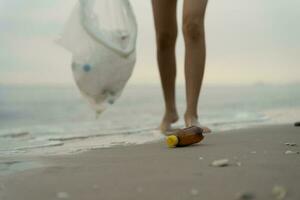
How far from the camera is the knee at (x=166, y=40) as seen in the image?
12.5 ft

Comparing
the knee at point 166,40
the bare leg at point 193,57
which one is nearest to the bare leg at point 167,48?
the knee at point 166,40

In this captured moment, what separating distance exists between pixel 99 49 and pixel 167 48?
1399 millimetres

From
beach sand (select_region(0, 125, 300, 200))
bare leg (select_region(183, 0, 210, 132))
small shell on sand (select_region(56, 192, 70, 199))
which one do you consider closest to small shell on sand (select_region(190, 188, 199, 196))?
beach sand (select_region(0, 125, 300, 200))

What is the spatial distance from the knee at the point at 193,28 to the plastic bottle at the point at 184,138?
0.87 m

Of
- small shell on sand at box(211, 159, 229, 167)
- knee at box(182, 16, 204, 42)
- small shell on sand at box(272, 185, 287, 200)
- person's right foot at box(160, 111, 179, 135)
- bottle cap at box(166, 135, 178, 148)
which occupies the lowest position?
person's right foot at box(160, 111, 179, 135)

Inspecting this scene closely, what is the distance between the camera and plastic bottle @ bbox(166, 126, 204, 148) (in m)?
2.50

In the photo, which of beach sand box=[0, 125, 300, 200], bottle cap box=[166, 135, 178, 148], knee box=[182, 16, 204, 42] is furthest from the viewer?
knee box=[182, 16, 204, 42]

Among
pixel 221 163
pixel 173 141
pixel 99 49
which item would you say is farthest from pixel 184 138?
pixel 221 163

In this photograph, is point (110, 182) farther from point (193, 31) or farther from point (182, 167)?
point (193, 31)

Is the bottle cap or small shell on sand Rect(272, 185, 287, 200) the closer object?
small shell on sand Rect(272, 185, 287, 200)

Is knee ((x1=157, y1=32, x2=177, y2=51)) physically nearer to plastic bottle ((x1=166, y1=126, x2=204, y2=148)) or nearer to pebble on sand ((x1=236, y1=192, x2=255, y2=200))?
plastic bottle ((x1=166, y1=126, x2=204, y2=148))

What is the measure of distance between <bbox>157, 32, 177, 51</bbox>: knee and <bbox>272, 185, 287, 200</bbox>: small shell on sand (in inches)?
99.2

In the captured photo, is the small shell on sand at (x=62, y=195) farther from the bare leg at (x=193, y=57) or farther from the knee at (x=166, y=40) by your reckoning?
the knee at (x=166, y=40)

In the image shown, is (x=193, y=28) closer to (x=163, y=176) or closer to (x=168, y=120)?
(x=168, y=120)
